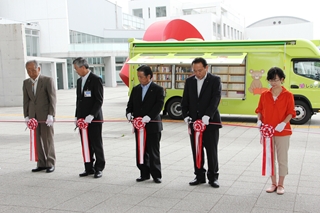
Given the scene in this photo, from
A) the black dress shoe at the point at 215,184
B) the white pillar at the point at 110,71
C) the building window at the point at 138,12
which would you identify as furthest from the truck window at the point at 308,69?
the building window at the point at 138,12

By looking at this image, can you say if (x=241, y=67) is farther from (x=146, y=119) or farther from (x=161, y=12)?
(x=161, y=12)

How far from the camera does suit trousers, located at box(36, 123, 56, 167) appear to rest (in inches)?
242

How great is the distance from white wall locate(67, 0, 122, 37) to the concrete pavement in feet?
120

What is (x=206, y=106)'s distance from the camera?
16.8ft

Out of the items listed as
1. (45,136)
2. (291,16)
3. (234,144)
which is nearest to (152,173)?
(45,136)

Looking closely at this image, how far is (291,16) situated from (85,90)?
76.9 m

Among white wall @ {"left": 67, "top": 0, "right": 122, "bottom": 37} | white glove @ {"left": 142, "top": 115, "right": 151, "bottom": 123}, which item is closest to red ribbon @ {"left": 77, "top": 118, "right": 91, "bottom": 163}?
white glove @ {"left": 142, "top": 115, "right": 151, "bottom": 123}

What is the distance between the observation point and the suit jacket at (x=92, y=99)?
567cm

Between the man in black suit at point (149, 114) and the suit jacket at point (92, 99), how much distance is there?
52 centimetres

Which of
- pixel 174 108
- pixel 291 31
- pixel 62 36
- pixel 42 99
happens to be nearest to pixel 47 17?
pixel 62 36

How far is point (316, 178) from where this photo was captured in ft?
18.3

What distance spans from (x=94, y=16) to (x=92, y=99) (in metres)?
43.6

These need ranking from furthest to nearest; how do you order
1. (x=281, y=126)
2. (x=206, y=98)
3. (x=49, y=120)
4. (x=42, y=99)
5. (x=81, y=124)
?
(x=42, y=99) → (x=49, y=120) → (x=81, y=124) → (x=206, y=98) → (x=281, y=126)

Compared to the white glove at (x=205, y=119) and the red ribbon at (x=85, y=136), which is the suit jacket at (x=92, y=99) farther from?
the white glove at (x=205, y=119)
